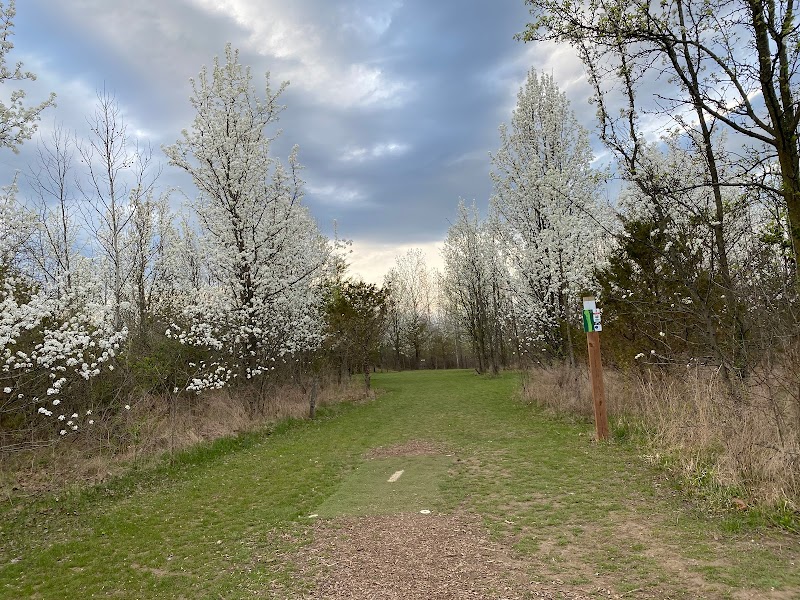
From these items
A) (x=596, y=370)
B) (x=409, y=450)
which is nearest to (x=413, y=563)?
(x=409, y=450)

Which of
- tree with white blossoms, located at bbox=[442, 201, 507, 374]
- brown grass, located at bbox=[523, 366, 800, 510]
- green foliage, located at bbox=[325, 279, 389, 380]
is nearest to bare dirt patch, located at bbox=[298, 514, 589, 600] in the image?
brown grass, located at bbox=[523, 366, 800, 510]

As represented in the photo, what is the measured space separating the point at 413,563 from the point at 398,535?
2.27 feet

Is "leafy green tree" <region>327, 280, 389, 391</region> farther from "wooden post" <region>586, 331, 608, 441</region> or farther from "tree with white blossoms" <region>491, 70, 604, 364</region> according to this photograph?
"wooden post" <region>586, 331, 608, 441</region>

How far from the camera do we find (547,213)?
14.1 metres

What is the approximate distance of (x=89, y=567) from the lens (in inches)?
183

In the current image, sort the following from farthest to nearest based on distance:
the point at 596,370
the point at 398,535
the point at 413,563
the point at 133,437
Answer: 1. the point at 133,437
2. the point at 596,370
3. the point at 398,535
4. the point at 413,563

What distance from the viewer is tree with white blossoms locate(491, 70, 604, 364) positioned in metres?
→ 13.4

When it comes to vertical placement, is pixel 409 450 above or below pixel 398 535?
below

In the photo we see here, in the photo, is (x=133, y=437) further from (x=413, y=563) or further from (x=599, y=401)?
(x=599, y=401)

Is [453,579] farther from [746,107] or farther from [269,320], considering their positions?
[269,320]

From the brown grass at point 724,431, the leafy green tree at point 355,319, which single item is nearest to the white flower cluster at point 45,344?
the brown grass at point 724,431

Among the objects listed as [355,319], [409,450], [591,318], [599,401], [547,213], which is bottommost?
[409,450]

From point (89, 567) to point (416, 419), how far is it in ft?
31.0

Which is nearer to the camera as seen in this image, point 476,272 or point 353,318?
point 353,318
